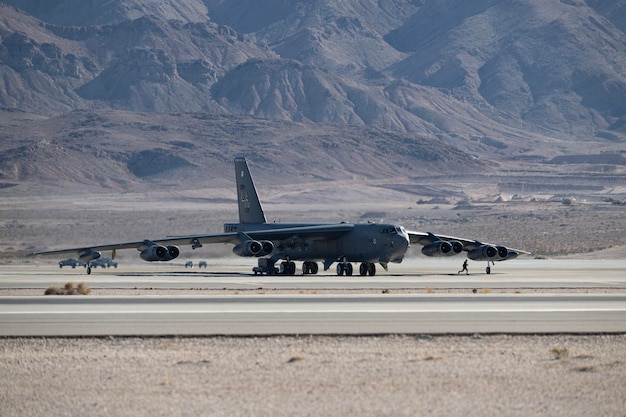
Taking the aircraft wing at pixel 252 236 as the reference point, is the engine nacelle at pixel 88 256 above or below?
below

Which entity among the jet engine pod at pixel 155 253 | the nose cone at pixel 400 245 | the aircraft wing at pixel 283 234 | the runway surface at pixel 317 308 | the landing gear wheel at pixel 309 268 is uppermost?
the aircraft wing at pixel 283 234

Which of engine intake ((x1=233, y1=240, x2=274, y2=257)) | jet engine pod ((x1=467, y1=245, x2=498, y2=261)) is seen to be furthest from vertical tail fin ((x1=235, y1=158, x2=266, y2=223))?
jet engine pod ((x1=467, y1=245, x2=498, y2=261))

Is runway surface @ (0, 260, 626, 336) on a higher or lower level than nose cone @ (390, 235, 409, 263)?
lower

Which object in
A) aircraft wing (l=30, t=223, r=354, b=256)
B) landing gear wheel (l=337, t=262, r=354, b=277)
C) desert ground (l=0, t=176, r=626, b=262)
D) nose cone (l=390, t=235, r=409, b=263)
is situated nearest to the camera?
nose cone (l=390, t=235, r=409, b=263)

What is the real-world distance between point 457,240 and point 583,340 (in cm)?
3465

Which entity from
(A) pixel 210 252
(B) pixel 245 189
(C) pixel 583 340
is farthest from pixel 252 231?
(C) pixel 583 340

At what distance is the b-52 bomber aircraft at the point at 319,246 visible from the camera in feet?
175

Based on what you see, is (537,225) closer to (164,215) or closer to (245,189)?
(164,215)

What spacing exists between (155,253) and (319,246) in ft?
25.0

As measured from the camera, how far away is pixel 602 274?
2165 inches

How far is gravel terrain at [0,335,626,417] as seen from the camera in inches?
647

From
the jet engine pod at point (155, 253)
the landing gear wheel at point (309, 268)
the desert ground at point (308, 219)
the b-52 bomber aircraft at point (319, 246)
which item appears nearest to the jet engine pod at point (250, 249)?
the b-52 bomber aircraft at point (319, 246)

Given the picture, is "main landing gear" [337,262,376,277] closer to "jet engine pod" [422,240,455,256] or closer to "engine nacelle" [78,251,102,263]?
"jet engine pod" [422,240,455,256]

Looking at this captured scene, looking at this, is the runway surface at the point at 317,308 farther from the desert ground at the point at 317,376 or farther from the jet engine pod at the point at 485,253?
the jet engine pod at the point at 485,253
